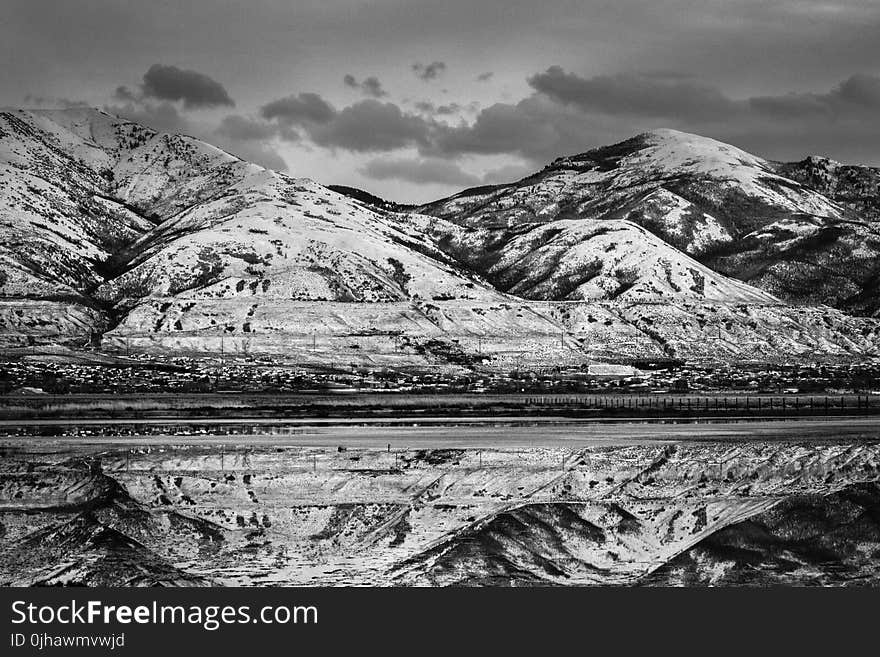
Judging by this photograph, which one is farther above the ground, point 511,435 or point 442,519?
point 511,435

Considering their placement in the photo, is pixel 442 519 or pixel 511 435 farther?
pixel 511 435

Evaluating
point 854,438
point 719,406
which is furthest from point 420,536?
point 719,406

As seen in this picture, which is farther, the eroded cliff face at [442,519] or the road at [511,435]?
the road at [511,435]

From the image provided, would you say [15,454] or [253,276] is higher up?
[253,276]

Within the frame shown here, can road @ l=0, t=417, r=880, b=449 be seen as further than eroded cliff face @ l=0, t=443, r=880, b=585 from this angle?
Yes

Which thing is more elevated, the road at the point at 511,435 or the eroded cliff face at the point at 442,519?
the road at the point at 511,435

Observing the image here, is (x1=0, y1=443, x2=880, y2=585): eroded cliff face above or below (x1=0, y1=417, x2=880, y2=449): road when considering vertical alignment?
below

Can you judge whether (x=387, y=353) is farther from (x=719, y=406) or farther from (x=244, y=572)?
(x=244, y=572)

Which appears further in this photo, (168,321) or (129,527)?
(168,321)
